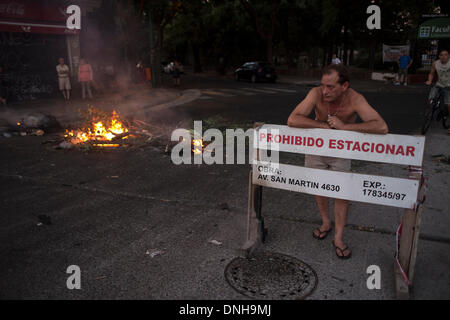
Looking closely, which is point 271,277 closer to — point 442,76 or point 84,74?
point 442,76

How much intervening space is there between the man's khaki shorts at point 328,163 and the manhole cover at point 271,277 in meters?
0.99

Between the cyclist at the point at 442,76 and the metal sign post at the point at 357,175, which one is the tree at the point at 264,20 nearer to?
the cyclist at the point at 442,76

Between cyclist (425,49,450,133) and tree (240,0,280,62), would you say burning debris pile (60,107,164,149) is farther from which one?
tree (240,0,280,62)

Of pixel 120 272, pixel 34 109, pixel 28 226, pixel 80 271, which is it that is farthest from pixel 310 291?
pixel 34 109

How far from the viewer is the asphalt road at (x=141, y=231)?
10.3ft

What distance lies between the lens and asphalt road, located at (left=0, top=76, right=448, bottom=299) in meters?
3.15

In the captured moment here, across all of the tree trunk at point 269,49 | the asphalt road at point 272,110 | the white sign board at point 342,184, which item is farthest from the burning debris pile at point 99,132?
the tree trunk at point 269,49

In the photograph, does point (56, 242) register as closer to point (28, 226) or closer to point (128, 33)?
point (28, 226)

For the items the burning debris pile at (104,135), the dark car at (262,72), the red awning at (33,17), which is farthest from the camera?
the dark car at (262,72)

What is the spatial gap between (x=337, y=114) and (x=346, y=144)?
47 cm

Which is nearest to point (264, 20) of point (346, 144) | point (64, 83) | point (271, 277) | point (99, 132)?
point (64, 83)

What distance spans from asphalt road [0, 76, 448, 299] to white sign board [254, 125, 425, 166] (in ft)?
3.66

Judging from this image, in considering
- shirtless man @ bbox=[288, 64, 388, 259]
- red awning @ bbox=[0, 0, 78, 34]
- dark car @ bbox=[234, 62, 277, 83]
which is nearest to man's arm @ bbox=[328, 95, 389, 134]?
shirtless man @ bbox=[288, 64, 388, 259]

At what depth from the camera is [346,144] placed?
3186 mm
